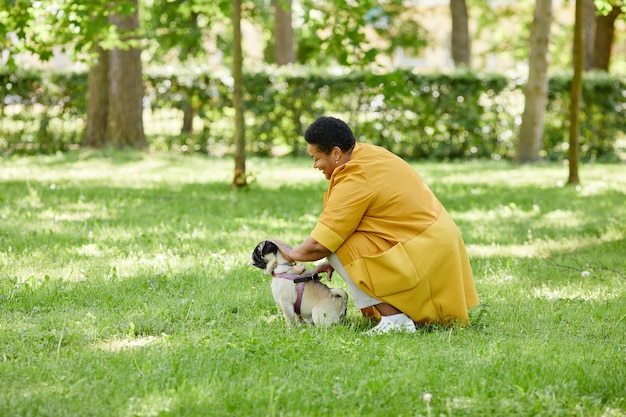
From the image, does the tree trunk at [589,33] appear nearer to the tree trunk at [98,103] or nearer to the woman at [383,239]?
the tree trunk at [98,103]

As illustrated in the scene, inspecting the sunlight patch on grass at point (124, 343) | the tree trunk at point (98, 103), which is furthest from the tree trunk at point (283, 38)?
the sunlight patch on grass at point (124, 343)

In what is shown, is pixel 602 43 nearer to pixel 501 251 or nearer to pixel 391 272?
pixel 501 251

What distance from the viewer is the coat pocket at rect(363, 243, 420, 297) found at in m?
5.18

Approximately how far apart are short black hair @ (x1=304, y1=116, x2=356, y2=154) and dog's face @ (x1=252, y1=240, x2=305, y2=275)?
0.73m

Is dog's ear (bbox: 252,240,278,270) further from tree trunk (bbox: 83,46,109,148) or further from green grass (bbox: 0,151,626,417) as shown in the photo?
tree trunk (bbox: 83,46,109,148)

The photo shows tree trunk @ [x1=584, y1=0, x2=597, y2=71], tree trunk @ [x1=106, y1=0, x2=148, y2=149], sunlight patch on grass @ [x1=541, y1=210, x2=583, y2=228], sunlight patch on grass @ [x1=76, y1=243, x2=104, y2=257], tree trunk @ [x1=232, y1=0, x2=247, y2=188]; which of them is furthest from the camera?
tree trunk @ [x1=584, y1=0, x2=597, y2=71]

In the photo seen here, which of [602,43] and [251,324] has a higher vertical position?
[602,43]

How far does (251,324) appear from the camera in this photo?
17.9ft

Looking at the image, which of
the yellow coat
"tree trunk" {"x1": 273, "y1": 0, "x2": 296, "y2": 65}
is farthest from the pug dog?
"tree trunk" {"x1": 273, "y1": 0, "x2": 296, "y2": 65}

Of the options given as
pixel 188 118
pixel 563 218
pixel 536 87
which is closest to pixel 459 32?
pixel 536 87

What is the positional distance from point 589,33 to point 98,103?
42.9 feet

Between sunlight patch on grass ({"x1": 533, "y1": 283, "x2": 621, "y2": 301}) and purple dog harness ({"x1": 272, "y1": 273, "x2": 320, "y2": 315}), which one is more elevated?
purple dog harness ({"x1": 272, "y1": 273, "x2": 320, "y2": 315})

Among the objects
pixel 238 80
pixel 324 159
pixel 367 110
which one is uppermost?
pixel 238 80

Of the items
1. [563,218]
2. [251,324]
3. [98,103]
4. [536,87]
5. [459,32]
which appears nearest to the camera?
[251,324]
